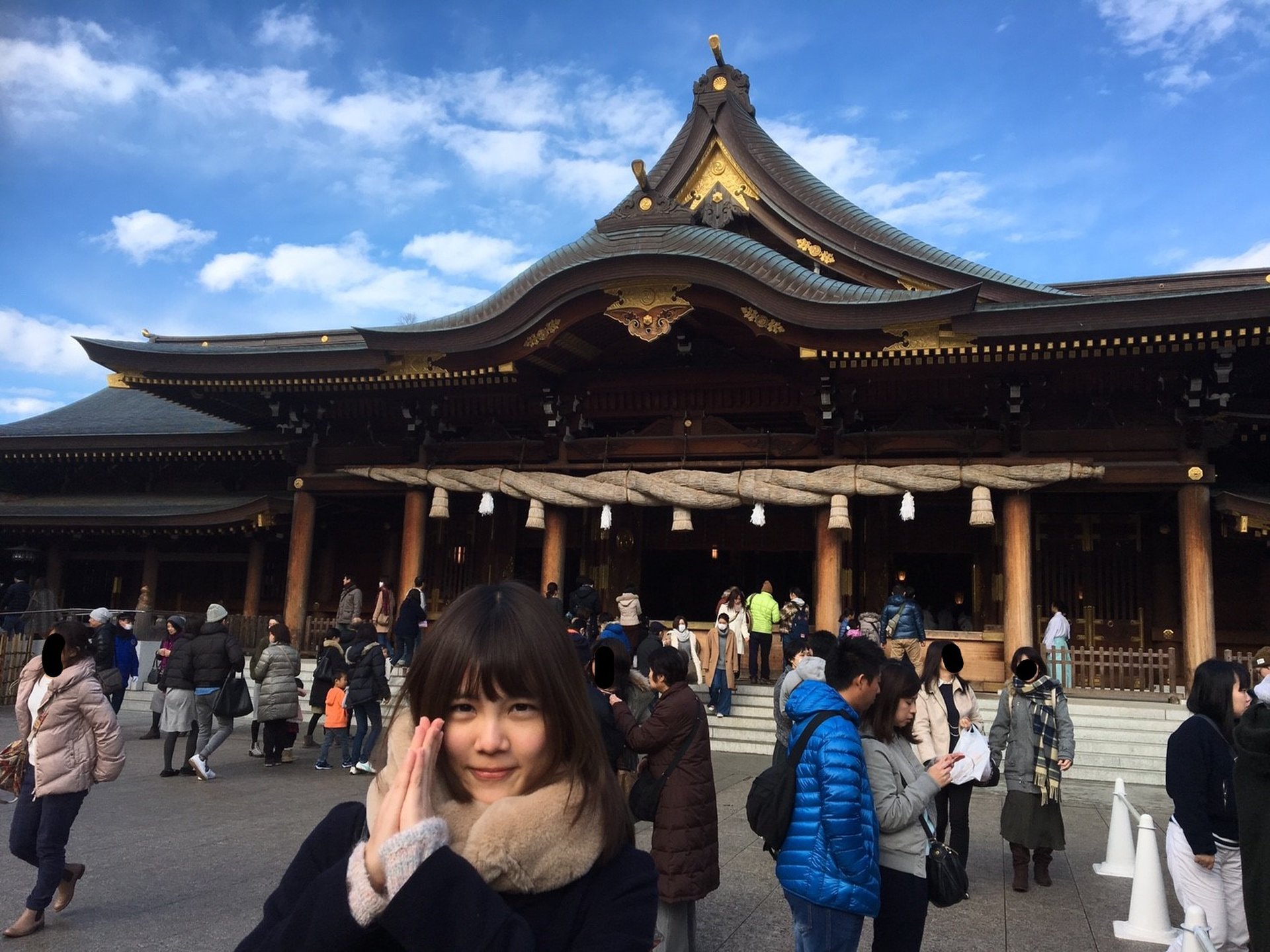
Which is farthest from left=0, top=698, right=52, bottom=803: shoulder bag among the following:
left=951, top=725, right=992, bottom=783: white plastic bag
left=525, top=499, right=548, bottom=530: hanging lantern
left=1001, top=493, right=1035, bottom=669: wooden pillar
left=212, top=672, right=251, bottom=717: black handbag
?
left=1001, top=493, right=1035, bottom=669: wooden pillar

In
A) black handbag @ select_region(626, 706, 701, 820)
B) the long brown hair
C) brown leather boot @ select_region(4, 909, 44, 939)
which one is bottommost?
brown leather boot @ select_region(4, 909, 44, 939)

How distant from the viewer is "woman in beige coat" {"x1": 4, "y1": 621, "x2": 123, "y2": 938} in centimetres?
454

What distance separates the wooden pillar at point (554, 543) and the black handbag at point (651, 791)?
31.5ft

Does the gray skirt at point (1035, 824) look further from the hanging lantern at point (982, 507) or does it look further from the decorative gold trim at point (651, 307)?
the decorative gold trim at point (651, 307)

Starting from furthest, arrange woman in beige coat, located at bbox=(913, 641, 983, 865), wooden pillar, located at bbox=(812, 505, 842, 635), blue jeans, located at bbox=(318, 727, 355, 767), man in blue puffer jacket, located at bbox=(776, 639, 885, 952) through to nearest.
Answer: wooden pillar, located at bbox=(812, 505, 842, 635) → blue jeans, located at bbox=(318, 727, 355, 767) → woman in beige coat, located at bbox=(913, 641, 983, 865) → man in blue puffer jacket, located at bbox=(776, 639, 885, 952)

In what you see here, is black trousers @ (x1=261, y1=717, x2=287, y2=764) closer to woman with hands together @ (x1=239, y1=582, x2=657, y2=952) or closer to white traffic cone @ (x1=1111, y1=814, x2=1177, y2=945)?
white traffic cone @ (x1=1111, y1=814, x2=1177, y2=945)

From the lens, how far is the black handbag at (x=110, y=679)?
9695mm

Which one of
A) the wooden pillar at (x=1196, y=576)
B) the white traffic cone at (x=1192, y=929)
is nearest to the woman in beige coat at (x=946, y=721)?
the white traffic cone at (x=1192, y=929)

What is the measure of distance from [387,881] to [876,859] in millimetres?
2425

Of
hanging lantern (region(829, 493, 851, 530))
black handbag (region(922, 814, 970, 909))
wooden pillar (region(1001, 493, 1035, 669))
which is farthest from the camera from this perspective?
hanging lantern (region(829, 493, 851, 530))

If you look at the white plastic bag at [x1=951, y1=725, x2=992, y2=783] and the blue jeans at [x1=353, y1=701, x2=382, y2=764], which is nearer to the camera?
the white plastic bag at [x1=951, y1=725, x2=992, y2=783]

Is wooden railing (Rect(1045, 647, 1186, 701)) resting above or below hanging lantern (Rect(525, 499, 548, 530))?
below

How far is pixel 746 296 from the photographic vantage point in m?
11.7

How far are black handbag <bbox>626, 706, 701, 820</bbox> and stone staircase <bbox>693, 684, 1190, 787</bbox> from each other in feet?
21.8
